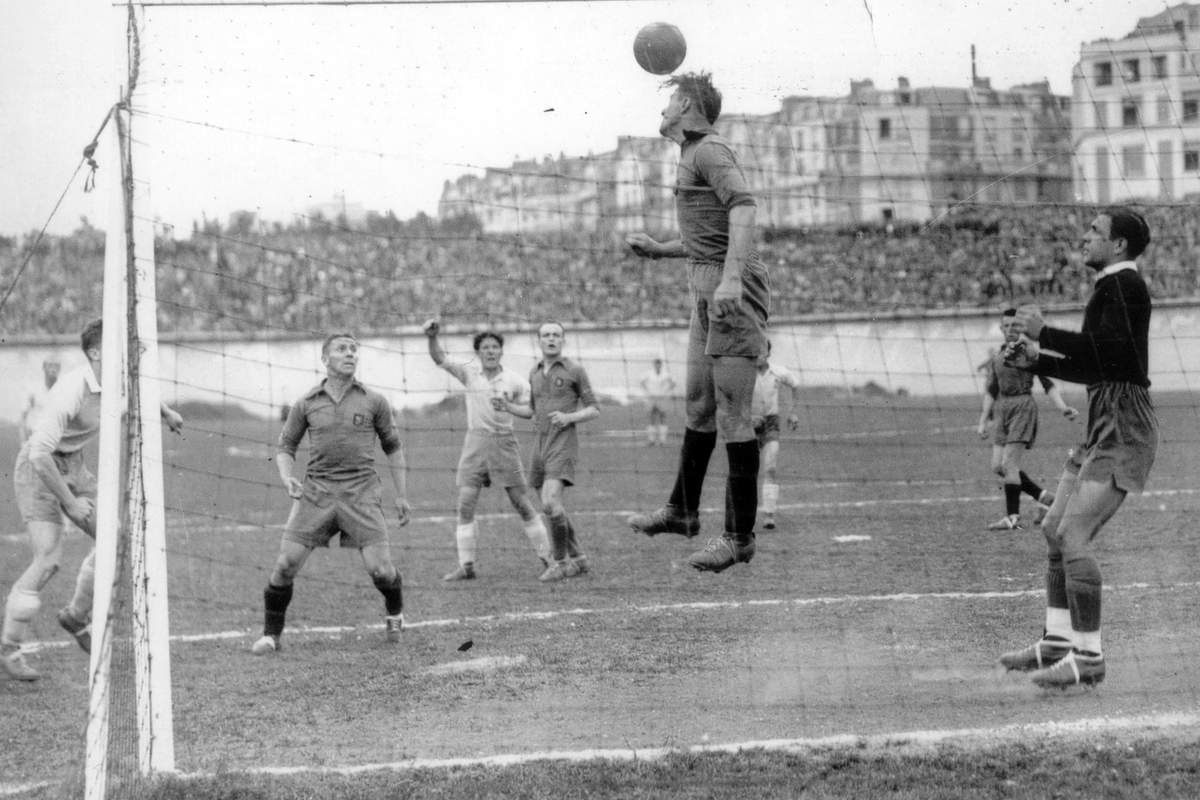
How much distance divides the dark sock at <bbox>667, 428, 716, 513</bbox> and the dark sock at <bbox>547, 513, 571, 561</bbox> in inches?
192

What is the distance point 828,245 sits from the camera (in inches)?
1177

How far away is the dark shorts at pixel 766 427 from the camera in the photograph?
49.3 feet

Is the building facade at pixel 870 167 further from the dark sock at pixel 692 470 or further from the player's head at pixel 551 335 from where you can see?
the dark sock at pixel 692 470

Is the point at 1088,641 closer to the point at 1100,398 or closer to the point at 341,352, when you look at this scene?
the point at 1100,398

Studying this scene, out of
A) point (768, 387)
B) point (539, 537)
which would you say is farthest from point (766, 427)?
point (539, 537)

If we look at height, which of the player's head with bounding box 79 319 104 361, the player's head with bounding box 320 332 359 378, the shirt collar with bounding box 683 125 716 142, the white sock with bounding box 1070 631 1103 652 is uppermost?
the shirt collar with bounding box 683 125 716 142

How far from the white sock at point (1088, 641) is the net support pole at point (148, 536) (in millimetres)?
4410

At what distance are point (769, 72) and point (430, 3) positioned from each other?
1.72m

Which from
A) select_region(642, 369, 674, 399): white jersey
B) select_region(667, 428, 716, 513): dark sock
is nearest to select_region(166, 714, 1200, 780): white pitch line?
select_region(667, 428, 716, 513): dark sock

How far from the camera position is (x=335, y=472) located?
934 centimetres

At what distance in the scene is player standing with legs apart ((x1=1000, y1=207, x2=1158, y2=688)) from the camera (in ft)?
21.7

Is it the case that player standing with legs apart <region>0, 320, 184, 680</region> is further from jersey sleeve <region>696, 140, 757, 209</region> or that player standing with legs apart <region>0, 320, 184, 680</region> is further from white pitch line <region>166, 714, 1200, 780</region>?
jersey sleeve <region>696, 140, 757, 209</region>

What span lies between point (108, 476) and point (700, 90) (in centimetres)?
322

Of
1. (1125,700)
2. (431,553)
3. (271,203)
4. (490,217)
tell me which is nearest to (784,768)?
(1125,700)
